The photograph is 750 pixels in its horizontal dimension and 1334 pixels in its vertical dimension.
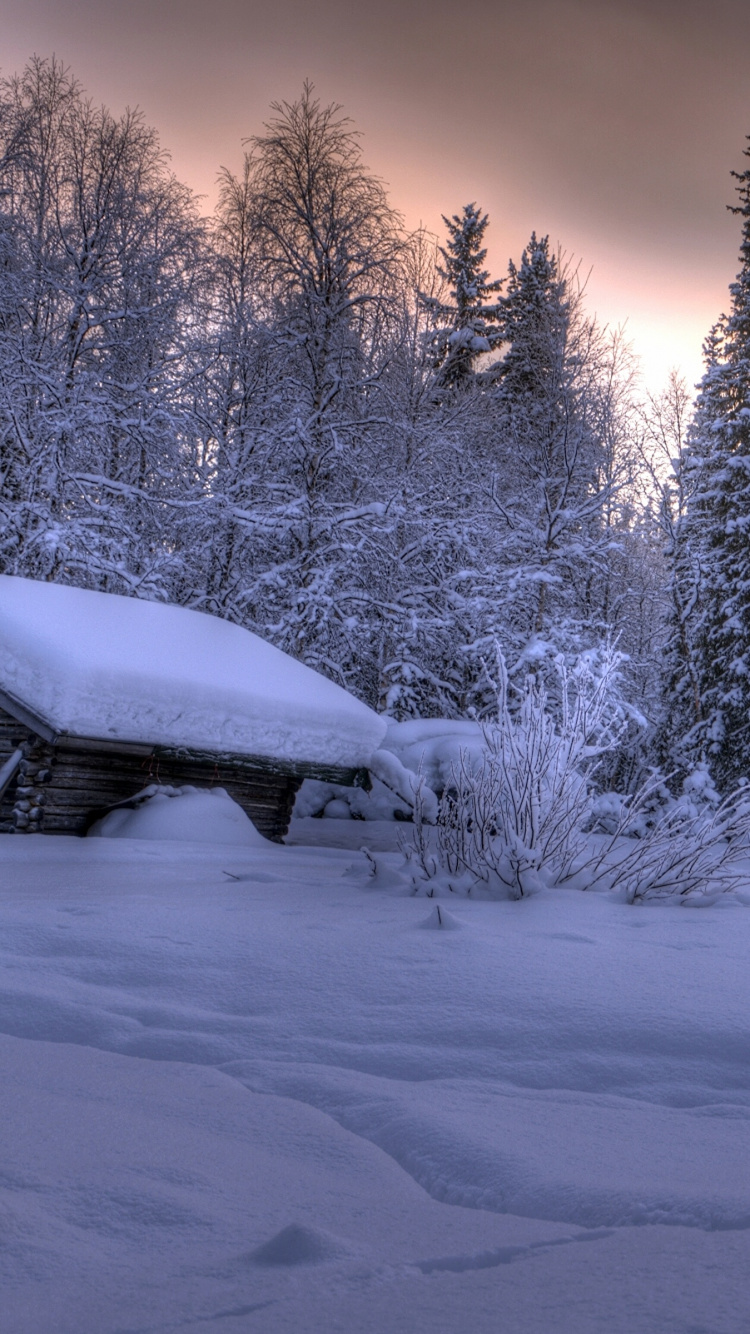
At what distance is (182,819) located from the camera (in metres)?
7.93

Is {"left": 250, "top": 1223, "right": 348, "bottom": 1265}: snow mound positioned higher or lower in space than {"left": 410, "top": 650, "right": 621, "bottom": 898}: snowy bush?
lower

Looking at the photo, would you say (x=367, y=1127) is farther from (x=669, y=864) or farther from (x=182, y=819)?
(x=182, y=819)

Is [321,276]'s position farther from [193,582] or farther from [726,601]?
[726,601]

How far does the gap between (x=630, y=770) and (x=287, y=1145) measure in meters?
17.6

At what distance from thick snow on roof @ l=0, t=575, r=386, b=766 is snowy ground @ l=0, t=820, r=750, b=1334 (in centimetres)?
371

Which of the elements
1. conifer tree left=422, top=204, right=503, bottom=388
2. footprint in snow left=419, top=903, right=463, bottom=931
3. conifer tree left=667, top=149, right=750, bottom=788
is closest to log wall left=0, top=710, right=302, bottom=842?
footprint in snow left=419, top=903, right=463, bottom=931

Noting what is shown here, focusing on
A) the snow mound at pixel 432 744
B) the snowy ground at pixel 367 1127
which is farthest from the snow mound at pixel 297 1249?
the snow mound at pixel 432 744

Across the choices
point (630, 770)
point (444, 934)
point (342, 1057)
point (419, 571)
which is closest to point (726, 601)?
point (630, 770)

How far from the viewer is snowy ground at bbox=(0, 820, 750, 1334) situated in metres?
1.33

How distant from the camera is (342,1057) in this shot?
2570 millimetres

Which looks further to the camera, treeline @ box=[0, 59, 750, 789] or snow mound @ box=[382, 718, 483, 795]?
treeline @ box=[0, 59, 750, 789]

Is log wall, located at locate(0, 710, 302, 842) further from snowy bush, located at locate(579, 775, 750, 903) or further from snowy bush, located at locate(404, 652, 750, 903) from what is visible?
snowy bush, located at locate(579, 775, 750, 903)

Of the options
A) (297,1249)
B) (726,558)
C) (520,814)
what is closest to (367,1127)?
(297,1249)

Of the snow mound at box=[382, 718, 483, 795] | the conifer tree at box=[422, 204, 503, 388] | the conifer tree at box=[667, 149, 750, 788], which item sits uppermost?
the conifer tree at box=[422, 204, 503, 388]
